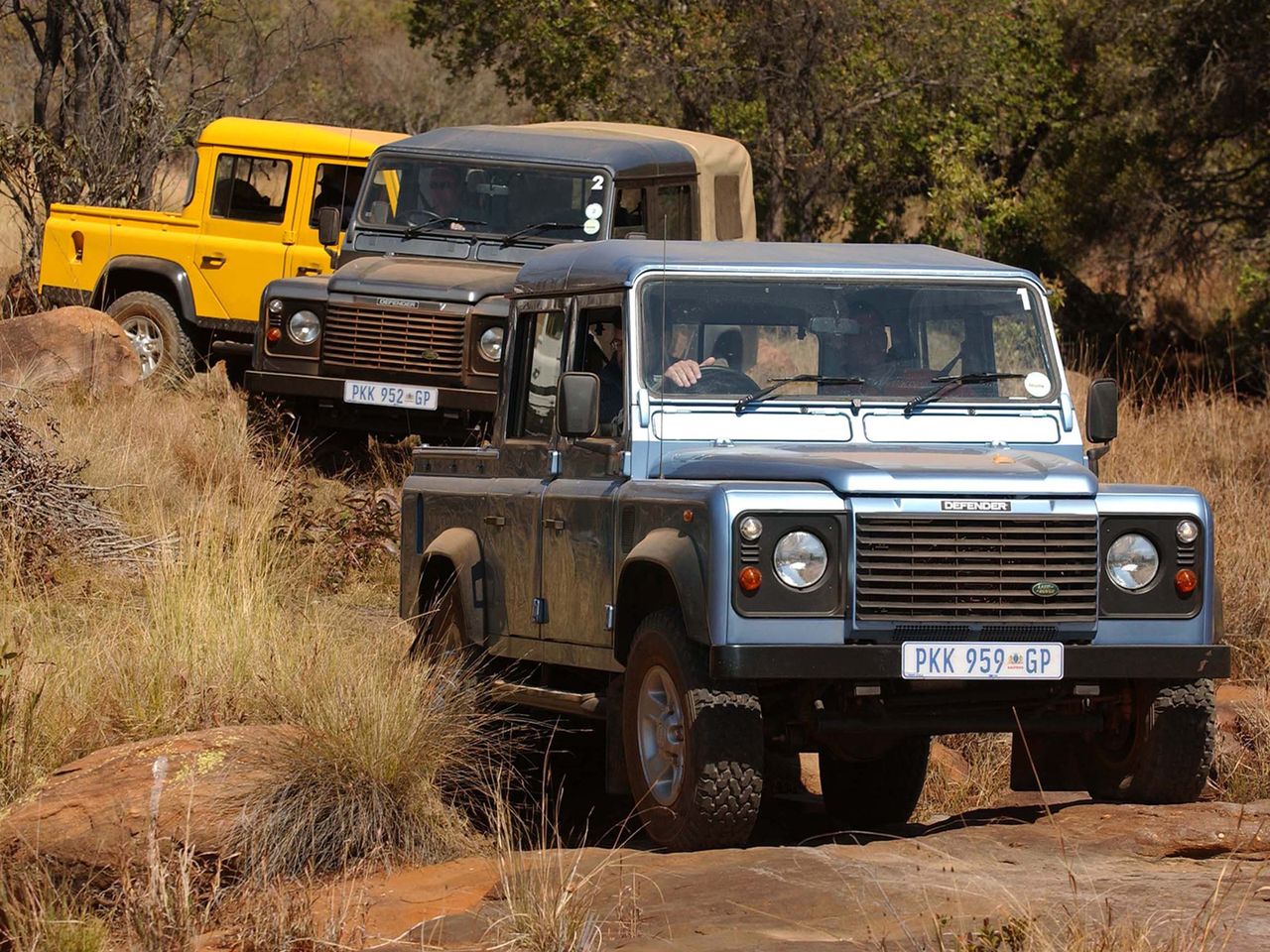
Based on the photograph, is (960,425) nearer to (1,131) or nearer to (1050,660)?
(1050,660)

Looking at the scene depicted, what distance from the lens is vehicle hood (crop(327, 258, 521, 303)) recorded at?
11883 mm

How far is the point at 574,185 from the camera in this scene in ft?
40.9

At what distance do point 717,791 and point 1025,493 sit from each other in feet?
4.08

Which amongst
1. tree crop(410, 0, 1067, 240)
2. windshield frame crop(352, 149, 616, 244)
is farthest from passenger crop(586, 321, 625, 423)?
tree crop(410, 0, 1067, 240)

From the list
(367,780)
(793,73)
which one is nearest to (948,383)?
(367,780)

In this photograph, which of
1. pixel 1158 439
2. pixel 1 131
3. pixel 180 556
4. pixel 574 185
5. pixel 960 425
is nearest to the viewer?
pixel 960 425

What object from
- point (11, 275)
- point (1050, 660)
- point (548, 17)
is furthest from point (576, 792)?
point (548, 17)

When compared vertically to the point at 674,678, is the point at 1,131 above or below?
above

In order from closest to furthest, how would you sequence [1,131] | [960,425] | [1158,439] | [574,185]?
1. [960,425]
2. [574,185]
3. [1158,439]
4. [1,131]

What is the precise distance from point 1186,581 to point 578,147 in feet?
24.8

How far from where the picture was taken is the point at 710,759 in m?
5.55

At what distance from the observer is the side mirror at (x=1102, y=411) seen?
663 centimetres

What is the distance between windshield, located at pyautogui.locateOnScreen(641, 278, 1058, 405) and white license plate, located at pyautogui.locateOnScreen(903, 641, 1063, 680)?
1179 mm

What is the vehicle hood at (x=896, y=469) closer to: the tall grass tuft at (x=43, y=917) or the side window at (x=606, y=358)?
the side window at (x=606, y=358)
